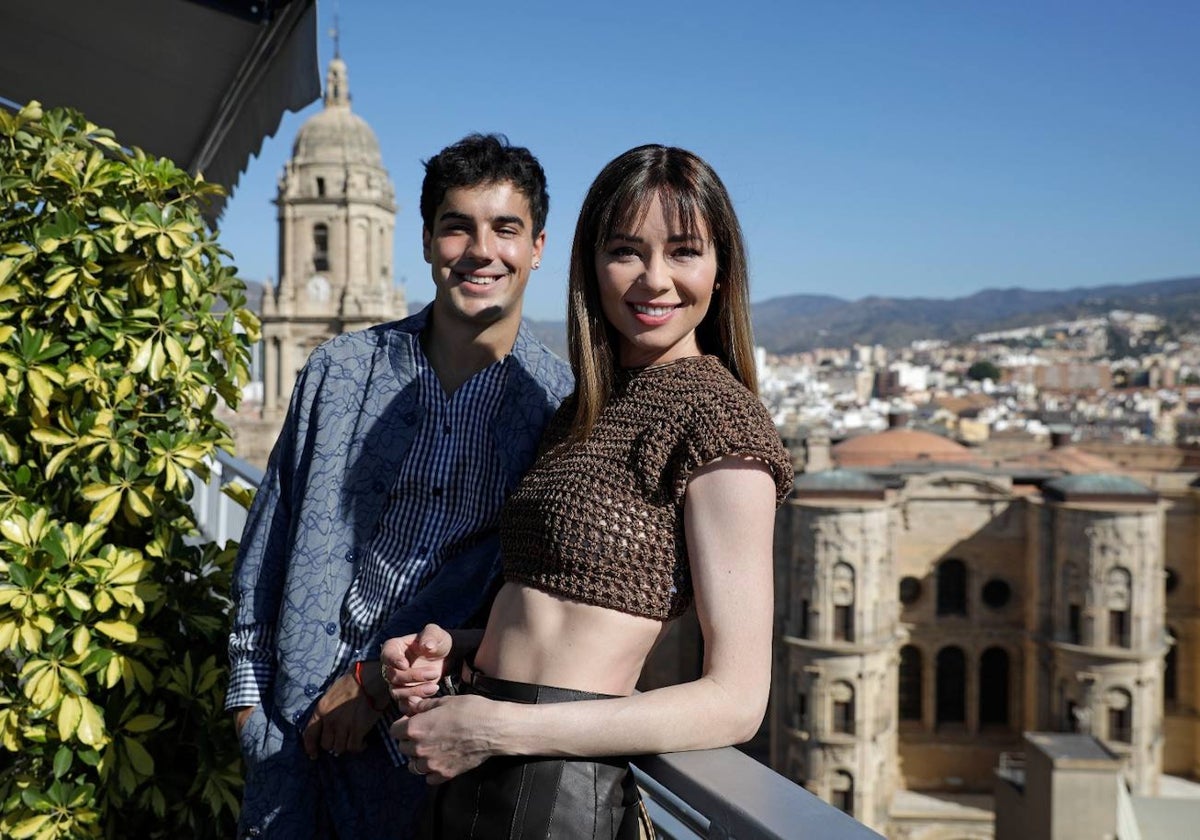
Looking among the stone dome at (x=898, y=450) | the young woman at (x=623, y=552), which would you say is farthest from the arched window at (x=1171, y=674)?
the young woman at (x=623, y=552)

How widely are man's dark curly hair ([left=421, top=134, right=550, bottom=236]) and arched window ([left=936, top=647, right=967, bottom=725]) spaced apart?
25.2 meters

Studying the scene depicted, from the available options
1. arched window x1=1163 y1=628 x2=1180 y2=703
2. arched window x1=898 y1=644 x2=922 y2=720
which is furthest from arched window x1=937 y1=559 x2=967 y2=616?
arched window x1=1163 y1=628 x2=1180 y2=703

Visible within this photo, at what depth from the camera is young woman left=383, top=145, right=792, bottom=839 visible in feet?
4.70

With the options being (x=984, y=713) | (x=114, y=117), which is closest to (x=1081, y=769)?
(x=984, y=713)

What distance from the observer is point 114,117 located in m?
4.05

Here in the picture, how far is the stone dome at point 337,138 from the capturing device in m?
33.7

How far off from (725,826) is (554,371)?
104cm

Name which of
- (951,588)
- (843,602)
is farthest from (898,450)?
(843,602)

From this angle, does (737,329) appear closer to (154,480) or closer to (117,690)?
(154,480)

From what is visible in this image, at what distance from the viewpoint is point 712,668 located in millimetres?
1438

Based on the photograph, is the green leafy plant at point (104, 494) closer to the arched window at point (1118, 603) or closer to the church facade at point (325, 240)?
the arched window at point (1118, 603)

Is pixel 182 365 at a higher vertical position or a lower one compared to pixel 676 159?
lower

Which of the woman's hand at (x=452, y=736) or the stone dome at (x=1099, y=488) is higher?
the woman's hand at (x=452, y=736)

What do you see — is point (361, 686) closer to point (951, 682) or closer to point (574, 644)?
point (574, 644)
